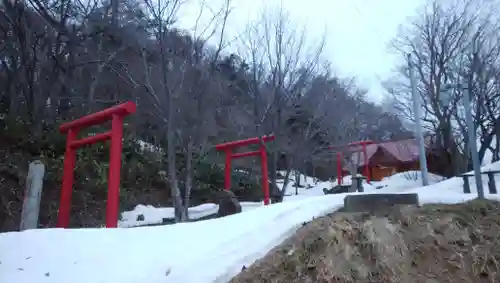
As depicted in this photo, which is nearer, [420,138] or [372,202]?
[372,202]

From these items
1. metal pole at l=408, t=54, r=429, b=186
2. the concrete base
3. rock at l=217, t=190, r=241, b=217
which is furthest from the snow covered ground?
metal pole at l=408, t=54, r=429, b=186

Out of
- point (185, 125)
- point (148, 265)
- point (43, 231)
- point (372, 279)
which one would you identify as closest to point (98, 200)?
point (185, 125)

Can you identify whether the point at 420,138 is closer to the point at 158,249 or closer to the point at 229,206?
the point at 229,206

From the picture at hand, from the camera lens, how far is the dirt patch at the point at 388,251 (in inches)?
112

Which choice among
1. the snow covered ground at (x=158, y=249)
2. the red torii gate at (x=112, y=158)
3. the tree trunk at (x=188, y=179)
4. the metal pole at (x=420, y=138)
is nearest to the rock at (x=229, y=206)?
the tree trunk at (x=188, y=179)

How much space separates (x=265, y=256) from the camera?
10.4 feet

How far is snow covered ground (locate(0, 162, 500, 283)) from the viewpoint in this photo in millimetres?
3232

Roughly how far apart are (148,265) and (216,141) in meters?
9.45

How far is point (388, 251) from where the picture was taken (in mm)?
2988

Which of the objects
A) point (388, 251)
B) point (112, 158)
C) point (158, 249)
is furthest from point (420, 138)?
point (158, 249)

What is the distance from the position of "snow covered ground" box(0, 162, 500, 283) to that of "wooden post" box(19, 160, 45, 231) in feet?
2.68

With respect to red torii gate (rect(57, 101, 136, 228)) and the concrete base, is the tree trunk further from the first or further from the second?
the concrete base

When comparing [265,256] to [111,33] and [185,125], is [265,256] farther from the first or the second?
[111,33]

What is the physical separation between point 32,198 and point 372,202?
4.23 m
